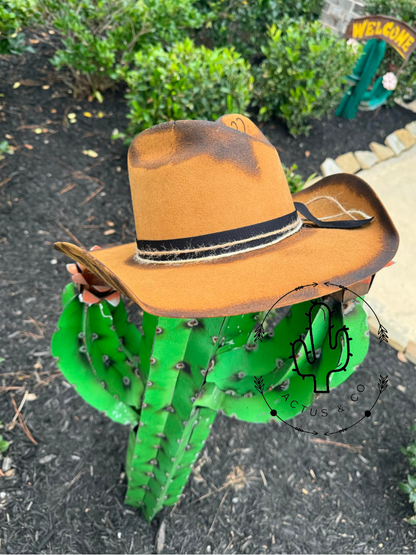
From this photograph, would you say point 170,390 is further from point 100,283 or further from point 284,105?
point 284,105

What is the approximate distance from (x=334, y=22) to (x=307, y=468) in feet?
18.4

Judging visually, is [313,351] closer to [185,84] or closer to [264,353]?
[264,353]

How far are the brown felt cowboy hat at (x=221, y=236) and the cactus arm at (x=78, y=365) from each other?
0.37 metres

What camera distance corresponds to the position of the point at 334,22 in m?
5.46

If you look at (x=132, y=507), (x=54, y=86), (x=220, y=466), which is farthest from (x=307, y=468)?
(x=54, y=86)

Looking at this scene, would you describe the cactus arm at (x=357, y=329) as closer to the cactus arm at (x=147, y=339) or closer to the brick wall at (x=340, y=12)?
the cactus arm at (x=147, y=339)

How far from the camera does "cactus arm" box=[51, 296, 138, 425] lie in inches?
57.3

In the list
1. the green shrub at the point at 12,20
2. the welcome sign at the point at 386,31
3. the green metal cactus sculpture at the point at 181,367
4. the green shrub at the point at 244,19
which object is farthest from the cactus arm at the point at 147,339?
the welcome sign at the point at 386,31

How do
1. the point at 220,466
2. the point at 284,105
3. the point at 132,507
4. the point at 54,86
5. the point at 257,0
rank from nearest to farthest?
the point at 132,507 < the point at 220,466 < the point at 54,86 < the point at 284,105 < the point at 257,0

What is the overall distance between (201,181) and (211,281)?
28cm

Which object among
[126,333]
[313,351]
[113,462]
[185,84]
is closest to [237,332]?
[313,351]

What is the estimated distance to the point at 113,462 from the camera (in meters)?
2.19

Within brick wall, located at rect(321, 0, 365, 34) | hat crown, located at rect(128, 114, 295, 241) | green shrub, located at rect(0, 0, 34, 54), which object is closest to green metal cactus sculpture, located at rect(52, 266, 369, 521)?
hat crown, located at rect(128, 114, 295, 241)

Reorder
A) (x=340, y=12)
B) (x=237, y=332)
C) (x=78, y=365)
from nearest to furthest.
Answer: (x=237, y=332), (x=78, y=365), (x=340, y=12)
